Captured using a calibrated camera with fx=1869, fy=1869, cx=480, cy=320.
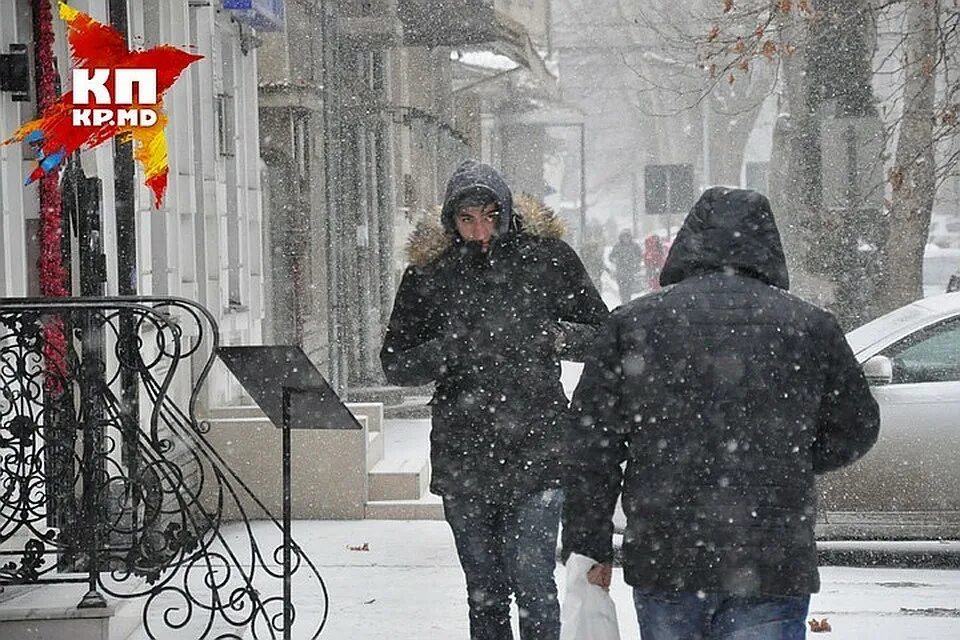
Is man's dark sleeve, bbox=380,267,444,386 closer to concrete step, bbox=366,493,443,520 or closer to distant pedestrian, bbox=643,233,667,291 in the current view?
concrete step, bbox=366,493,443,520

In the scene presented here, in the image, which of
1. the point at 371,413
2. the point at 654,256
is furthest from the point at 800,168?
the point at 654,256

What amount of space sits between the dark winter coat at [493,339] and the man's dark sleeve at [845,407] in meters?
1.47

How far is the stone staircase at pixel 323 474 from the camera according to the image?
11945mm

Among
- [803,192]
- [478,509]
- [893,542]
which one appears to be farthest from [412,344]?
[803,192]

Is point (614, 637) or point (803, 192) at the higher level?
point (803, 192)

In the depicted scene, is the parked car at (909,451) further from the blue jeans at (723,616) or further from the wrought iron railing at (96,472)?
the blue jeans at (723,616)

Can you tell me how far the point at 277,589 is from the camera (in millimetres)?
9438

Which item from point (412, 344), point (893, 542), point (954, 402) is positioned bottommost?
point (893, 542)

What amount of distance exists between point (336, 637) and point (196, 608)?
659 millimetres

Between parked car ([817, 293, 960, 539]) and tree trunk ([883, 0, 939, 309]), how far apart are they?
7163 millimetres

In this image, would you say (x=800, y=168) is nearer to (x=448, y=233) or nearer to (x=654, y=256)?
(x=448, y=233)

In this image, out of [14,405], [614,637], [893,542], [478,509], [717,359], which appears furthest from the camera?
[893,542]

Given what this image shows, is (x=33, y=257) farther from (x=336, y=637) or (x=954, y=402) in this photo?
(x=954, y=402)

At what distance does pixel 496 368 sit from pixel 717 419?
161cm
